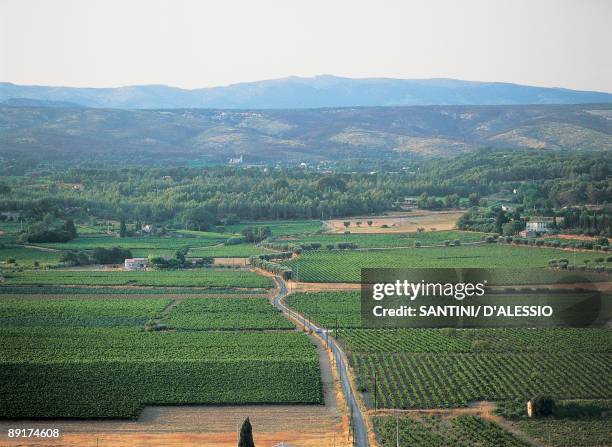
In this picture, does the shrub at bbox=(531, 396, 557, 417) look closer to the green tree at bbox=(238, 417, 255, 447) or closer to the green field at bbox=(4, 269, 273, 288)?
the green tree at bbox=(238, 417, 255, 447)

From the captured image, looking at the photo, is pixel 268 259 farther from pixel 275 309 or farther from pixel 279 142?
pixel 279 142

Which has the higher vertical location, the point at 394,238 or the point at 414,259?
the point at 414,259

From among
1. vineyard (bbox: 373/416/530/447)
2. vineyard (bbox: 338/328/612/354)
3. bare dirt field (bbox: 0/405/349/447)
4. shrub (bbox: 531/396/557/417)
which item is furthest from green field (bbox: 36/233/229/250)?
shrub (bbox: 531/396/557/417)

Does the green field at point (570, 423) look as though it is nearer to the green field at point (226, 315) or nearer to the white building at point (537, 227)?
the green field at point (226, 315)

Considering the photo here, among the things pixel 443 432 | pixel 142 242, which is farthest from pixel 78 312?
pixel 142 242

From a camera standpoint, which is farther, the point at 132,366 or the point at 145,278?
the point at 145,278

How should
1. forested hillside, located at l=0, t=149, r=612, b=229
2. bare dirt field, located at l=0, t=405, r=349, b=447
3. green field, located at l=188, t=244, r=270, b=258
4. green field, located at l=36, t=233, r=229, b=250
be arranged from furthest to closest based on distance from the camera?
forested hillside, located at l=0, t=149, r=612, b=229
green field, located at l=36, t=233, r=229, b=250
green field, located at l=188, t=244, r=270, b=258
bare dirt field, located at l=0, t=405, r=349, b=447

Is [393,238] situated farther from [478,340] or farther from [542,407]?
[542,407]

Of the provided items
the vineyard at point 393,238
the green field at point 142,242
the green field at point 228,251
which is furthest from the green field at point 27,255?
the vineyard at point 393,238
